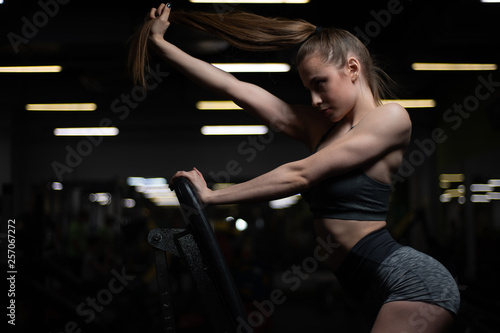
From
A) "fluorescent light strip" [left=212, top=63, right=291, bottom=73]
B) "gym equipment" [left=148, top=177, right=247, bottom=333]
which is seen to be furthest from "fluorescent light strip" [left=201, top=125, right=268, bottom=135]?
"gym equipment" [left=148, top=177, right=247, bottom=333]

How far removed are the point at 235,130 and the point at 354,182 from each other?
28.9 feet

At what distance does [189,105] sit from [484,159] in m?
5.39

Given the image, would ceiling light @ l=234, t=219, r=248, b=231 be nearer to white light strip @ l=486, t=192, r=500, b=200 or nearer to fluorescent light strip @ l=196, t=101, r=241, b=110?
fluorescent light strip @ l=196, t=101, r=241, b=110

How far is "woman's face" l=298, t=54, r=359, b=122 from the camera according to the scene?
116cm

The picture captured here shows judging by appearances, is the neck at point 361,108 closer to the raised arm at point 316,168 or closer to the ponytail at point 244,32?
the raised arm at point 316,168

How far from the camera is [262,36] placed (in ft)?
4.40

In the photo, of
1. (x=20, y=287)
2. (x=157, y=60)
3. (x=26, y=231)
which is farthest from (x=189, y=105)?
(x=20, y=287)

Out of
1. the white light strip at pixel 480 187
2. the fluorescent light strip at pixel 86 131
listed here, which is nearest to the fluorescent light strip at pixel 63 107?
the fluorescent light strip at pixel 86 131

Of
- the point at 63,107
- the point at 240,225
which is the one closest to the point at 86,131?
the point at 63,107

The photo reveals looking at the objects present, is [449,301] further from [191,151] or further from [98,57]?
[191,151]

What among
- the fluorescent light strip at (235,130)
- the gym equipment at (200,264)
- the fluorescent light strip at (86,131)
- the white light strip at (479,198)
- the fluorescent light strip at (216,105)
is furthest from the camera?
the fluorescent light strip at (86,131)

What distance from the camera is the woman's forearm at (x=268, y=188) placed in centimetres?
108

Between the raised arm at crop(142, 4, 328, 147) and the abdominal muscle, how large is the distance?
0.32 metres

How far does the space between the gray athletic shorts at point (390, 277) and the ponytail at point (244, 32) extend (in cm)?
57
